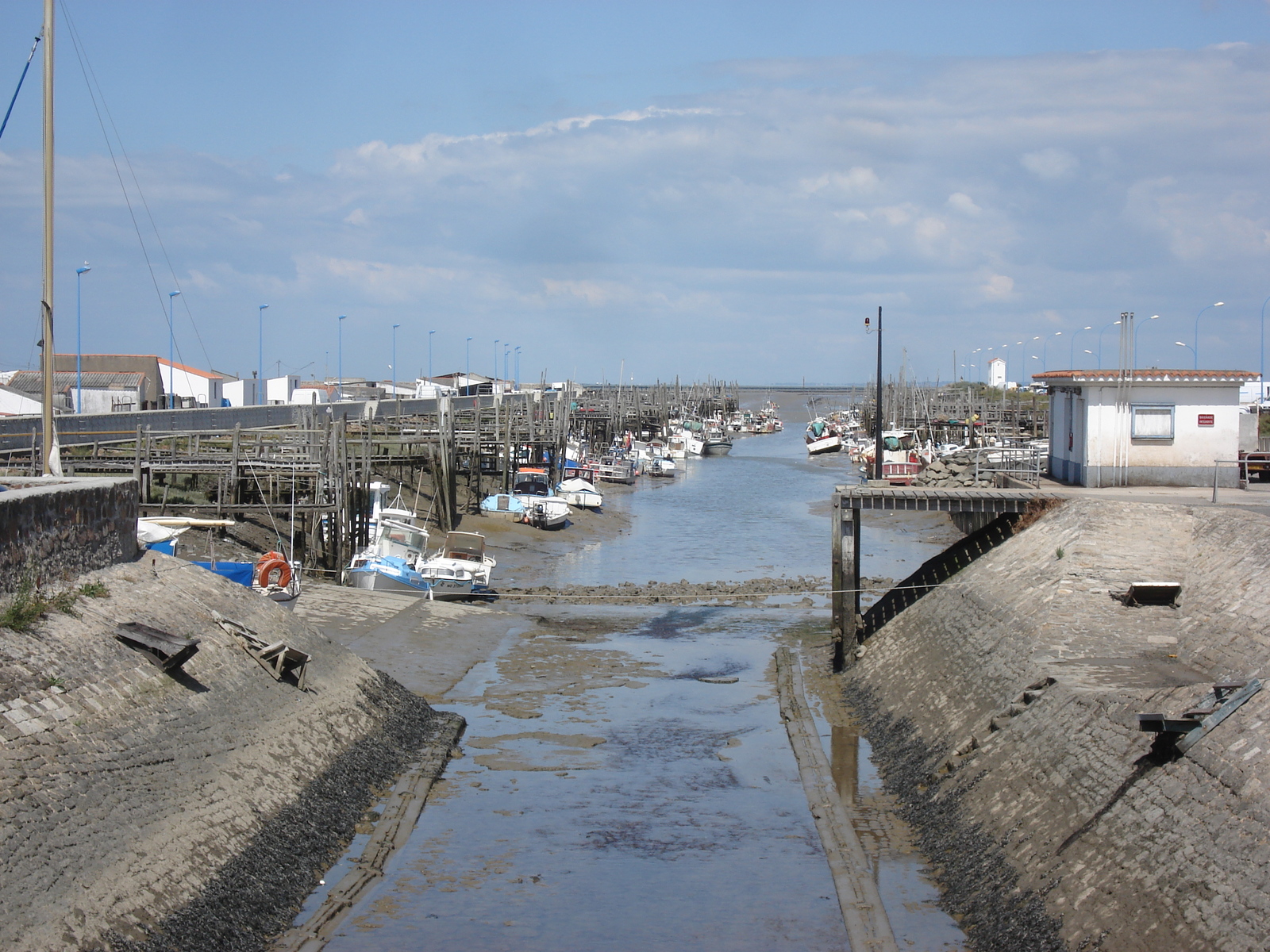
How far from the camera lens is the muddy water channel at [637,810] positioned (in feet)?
43.1

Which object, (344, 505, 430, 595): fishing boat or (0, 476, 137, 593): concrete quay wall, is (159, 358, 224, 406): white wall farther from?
(0, 476, 137, 593): concrete quay wall

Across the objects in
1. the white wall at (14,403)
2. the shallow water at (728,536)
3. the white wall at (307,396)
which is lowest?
the shallow water at (728,536)

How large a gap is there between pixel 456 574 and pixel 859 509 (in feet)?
43.7

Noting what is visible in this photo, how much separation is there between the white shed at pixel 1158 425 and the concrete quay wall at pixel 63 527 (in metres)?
20.2

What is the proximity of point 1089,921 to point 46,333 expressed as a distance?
16.4 metres

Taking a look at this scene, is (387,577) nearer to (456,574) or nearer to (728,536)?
(456,574)

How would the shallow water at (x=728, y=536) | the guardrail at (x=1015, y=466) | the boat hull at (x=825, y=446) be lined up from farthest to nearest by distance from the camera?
the boat hull at (x=825, y=446), the shallow water at (x=728, y=536), the guardrail at (x=1015, y=466)

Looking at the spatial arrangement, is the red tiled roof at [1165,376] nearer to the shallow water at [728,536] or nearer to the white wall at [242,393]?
the shallow water at [728,536]

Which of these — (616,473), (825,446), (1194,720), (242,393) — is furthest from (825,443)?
(1194,720)

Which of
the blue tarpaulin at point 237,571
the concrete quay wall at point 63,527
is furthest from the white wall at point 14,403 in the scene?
the concrete quay wall at point 63,527

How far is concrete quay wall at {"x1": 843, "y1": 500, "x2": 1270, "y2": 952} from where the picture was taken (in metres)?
10.3

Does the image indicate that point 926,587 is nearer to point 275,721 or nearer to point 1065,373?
point 1065,373

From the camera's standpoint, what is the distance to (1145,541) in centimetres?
2042

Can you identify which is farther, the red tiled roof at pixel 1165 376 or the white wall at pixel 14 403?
the white wall at pixel 14 403
